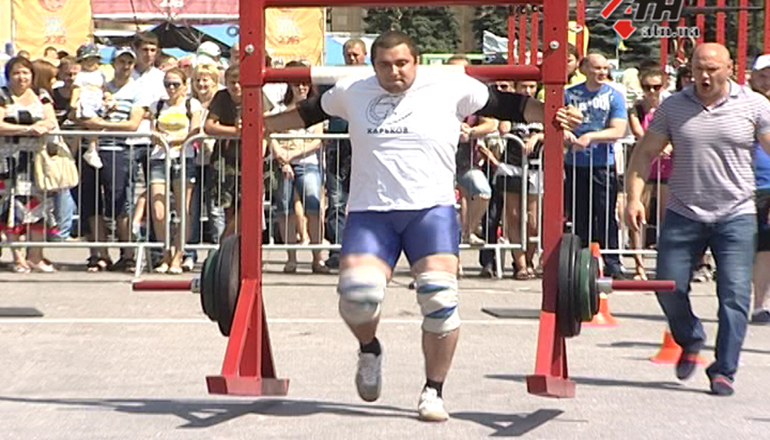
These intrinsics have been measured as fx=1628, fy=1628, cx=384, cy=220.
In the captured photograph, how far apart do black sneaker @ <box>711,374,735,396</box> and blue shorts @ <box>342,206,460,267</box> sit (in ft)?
5.91

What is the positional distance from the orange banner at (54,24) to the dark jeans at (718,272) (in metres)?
27.9

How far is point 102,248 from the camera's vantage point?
47.1 feet

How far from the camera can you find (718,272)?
8.58 metres

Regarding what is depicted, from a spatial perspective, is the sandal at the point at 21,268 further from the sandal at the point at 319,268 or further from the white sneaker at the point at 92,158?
the sandal at the point at 319,268

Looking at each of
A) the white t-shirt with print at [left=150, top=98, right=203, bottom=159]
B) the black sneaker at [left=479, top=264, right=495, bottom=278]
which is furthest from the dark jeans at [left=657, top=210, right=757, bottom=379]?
the white t-shirt with print at [left=150, top=98, right=203, bottom=159]

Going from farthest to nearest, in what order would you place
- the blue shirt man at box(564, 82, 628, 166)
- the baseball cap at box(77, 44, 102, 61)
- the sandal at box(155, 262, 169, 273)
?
1. the baseball cap at box(77, 44, 102, 61)
2. the sandal at box(155, 262, 169, 273)
3. the blue shirt man at box(564, 82, 628, 166)

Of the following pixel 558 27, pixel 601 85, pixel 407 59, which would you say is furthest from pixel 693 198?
pixel 601 85

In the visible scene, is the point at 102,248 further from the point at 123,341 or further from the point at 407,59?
the point at 407,59

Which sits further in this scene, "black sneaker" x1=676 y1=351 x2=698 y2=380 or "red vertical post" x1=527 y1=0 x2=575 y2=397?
"black sneaker" x1=676 y1=351 x2=698 y2=380

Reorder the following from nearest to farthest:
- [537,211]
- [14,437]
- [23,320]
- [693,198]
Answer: [14,437], [693,198], [23,320], [537,211]

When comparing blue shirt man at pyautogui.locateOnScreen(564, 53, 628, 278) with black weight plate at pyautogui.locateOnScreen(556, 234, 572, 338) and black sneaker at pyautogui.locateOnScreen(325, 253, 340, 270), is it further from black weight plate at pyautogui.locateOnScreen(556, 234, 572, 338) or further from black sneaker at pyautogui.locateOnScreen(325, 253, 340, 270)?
black weight plate at pyautogui.locateOnScreen(556, 234, 572, 338)

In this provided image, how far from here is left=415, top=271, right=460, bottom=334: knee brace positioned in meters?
7.18

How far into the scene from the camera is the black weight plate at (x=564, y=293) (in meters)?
7.36

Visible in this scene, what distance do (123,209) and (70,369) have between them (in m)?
5.52
